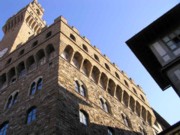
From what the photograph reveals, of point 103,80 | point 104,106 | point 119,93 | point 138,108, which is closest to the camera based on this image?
point 104,106

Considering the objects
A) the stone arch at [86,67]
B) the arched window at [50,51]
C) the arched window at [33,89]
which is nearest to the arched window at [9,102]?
the arched window at [33,89]

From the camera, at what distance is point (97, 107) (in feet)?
53.4

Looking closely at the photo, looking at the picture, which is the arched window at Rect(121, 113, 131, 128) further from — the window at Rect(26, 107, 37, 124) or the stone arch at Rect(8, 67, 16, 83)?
the stone arch at Rect(8, 67, 16, 83)

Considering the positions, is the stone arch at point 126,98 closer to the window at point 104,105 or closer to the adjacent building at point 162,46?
the window at point 104,105

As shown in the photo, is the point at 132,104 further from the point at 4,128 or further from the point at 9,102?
the point at 4,128

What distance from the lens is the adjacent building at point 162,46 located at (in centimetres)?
984

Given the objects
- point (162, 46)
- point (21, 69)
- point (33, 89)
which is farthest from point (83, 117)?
point (21, 69)

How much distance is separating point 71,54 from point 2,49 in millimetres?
10922

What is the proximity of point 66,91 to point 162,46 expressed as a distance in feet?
19.5

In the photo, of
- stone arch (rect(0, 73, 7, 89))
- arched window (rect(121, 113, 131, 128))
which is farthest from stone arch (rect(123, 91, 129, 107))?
stone arch (rect(0, 73, 7, 89))

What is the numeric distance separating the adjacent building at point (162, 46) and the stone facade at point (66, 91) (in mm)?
4588

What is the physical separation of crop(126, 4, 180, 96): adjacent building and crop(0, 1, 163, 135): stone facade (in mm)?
4588

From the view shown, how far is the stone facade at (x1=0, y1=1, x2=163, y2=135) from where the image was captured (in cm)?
1321

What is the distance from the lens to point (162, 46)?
35.1 ft
